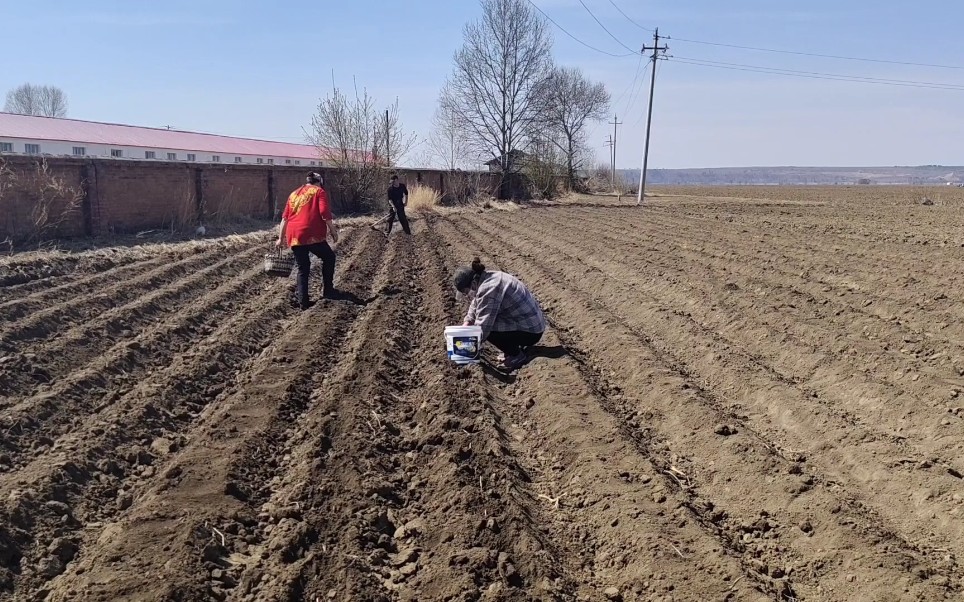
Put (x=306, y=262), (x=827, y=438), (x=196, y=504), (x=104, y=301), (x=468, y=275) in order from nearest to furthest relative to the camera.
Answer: (x=196, y=504) → (x=827, y=438) → (x=468, y=275) → (x=104, y=301) → (x=306, y=262)

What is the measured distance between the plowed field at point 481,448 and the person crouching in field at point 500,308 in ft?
1.07

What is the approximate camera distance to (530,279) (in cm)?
1312

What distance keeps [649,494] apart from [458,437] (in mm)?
1456

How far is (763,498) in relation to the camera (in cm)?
469

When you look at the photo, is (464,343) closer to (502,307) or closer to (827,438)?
(502,307)

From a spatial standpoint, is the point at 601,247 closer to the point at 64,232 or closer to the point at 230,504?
the point at 64,232

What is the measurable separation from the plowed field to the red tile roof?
953 inches

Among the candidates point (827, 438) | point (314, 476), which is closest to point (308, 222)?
point (314, 476)

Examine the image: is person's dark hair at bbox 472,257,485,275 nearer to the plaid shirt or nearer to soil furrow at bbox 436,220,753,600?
the plaid shirt

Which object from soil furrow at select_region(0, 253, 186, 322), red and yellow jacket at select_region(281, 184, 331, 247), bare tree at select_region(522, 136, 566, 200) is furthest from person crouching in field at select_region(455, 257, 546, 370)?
bare tree at select_region(522, 136, 566, 200)

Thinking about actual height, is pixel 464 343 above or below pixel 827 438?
above

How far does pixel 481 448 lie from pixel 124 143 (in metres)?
40.4

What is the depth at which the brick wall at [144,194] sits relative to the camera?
45.5 ft

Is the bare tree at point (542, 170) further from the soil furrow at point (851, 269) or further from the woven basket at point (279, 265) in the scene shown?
the woven basket at point (279, 265)
